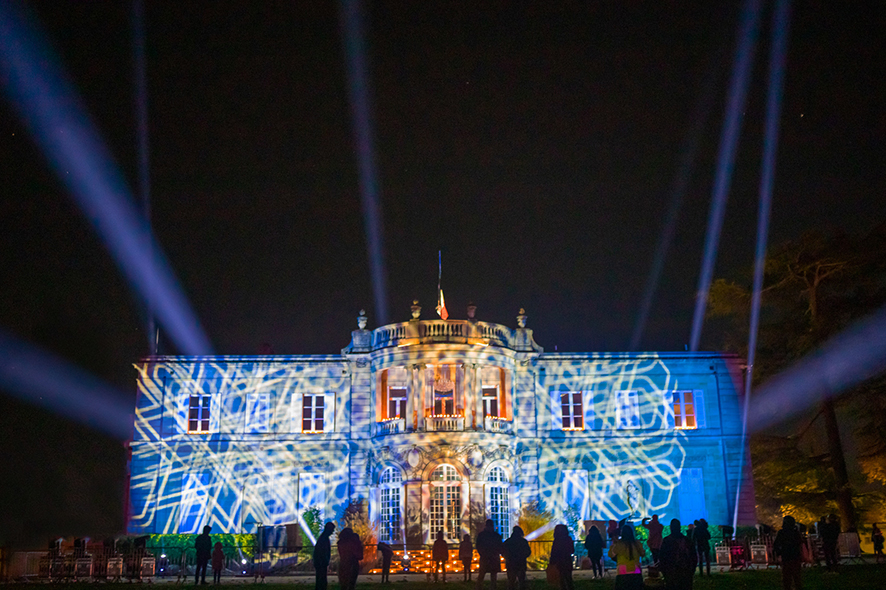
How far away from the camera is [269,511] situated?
132 feet

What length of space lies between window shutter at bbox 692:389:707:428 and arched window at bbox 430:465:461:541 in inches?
479

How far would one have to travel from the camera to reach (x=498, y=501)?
38531 mm

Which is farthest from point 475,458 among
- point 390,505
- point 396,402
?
point 396,402

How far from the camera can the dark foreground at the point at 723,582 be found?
21078mm

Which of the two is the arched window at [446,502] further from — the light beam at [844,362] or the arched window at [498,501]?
the light beam at [844,362]

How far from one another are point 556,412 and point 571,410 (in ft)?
2.52

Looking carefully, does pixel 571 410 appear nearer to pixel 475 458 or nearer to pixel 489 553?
pixel 475 458

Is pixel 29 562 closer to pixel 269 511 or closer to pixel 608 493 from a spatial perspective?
pixel 269 511

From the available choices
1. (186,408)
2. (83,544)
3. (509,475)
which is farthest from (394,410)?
(83,544)

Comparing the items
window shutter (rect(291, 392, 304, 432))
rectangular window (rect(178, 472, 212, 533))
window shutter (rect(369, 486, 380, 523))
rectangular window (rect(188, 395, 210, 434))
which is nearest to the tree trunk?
window shutter (rect(369, 486, 380, 523))

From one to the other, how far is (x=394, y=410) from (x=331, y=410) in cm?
312

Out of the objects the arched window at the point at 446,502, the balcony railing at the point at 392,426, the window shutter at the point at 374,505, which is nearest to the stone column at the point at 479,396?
the arched window at the point at 446,502

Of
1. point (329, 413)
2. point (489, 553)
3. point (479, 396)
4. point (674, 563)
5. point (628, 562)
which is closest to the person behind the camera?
point (628, 562)

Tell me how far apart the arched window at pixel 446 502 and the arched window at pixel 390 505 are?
1.59 meters
